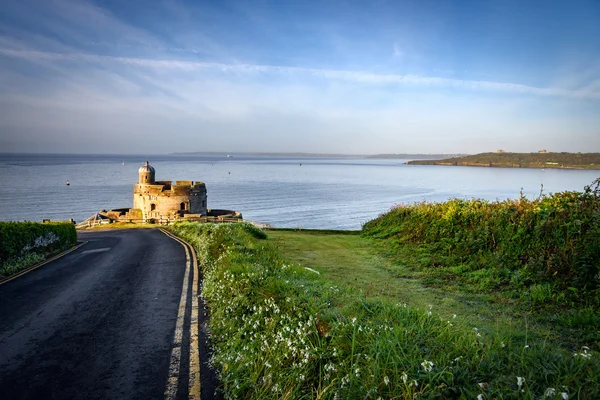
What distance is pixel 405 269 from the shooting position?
12.1 meters

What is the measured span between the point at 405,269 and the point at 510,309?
437 cm

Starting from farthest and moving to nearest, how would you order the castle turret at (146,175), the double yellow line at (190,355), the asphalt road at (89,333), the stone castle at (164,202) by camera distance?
the castle turret at (146,175) → the stone castle at (164,202) → the asphalt road at (89,333) → the double yellow line at (190,355)

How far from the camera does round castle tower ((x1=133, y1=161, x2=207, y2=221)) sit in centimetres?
5712

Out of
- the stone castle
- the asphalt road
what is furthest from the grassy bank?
the stone castle

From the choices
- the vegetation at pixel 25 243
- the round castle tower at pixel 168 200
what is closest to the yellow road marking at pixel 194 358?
the vegetation at pixel 25 243

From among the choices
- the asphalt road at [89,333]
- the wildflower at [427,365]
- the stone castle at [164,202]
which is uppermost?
the wildflower at [427,365]

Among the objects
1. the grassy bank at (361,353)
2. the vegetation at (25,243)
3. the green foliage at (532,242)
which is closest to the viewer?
the grassy bank at (361,353)

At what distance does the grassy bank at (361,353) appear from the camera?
12.3 ft

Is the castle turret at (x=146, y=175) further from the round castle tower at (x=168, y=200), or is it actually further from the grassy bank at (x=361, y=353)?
the grassy bank at (x=361, y=353)

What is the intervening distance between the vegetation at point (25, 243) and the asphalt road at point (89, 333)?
1.77m

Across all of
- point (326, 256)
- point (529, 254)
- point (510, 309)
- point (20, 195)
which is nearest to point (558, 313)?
point (510, 309)

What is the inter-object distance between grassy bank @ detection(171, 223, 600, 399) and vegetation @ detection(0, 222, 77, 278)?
33.6ft

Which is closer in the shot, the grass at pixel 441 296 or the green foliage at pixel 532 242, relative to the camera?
the grass at pixel 441 296

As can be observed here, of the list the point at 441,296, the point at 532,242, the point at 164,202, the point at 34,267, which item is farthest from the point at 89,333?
the point at 164,202
